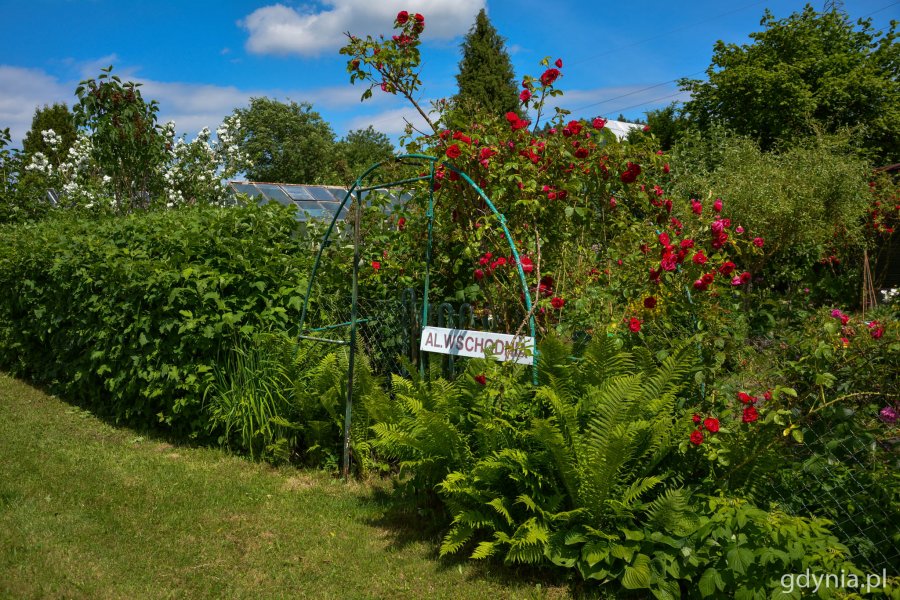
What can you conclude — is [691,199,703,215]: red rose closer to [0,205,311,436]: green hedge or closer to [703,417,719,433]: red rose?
[703,417,719,433]: red rose

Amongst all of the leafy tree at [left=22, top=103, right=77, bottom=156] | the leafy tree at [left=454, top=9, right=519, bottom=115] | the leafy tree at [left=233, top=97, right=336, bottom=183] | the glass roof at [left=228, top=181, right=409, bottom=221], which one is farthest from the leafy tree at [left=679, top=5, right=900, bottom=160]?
the leafy tree at [left=22, top=103, right=77, bottom=156]

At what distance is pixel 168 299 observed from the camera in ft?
19.1

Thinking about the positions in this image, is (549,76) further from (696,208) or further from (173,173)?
(173,173)

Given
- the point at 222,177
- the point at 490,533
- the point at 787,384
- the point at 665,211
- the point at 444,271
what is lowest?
the point at 490,533

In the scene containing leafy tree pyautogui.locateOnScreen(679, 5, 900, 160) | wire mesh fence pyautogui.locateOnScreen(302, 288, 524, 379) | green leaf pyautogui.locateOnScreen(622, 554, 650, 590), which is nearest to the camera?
green leaf pyautogui.locateOnScreen(622, 554, 650, 590)

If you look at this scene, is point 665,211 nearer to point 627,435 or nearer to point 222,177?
point 627,435

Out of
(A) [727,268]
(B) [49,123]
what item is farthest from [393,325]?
(B) [49,123]

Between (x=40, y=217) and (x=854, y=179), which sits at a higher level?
(x=854, y=179)

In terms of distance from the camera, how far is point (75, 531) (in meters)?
4.28

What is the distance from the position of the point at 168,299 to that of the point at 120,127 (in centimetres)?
Result: 473

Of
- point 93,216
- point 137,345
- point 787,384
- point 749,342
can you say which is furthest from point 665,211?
point 93,216

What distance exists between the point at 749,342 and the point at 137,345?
5225 millimetres

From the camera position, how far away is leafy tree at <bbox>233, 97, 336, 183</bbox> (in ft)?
146

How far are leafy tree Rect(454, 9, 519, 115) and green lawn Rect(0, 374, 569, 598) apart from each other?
32729mm
